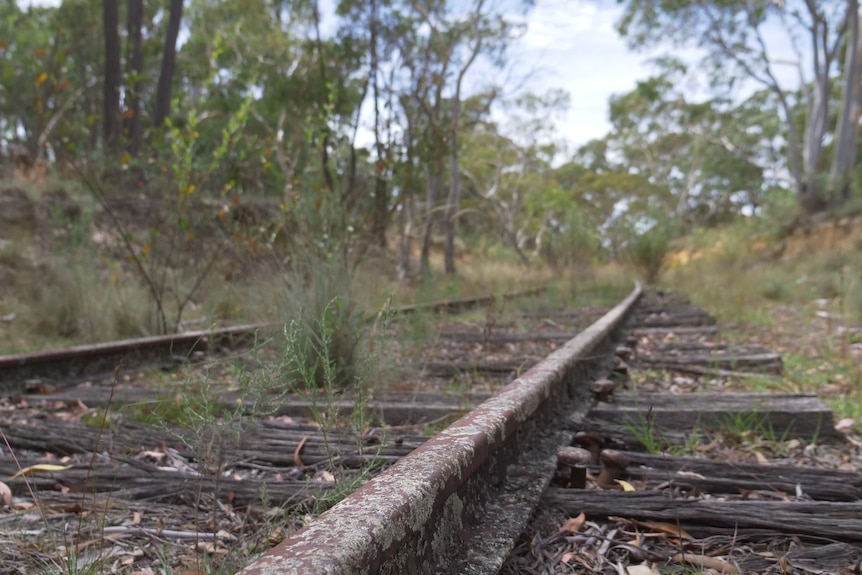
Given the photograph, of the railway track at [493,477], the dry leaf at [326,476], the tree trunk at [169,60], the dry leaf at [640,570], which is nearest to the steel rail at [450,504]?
the railway track at [493,477]

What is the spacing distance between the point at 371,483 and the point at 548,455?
0.86 meters

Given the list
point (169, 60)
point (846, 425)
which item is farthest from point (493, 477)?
point (169, 60)

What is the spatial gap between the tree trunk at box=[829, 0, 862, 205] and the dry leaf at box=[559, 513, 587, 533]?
19.1 metres

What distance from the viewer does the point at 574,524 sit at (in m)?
1.45

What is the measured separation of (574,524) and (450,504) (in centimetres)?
39

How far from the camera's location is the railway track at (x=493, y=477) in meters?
0.99

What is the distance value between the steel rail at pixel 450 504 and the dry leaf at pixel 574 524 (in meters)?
0.09

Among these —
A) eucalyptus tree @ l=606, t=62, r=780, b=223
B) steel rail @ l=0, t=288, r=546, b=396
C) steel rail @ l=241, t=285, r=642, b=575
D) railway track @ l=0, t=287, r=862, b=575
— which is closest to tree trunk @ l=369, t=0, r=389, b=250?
steel rail @ l=0, t=288, r=546, b=396

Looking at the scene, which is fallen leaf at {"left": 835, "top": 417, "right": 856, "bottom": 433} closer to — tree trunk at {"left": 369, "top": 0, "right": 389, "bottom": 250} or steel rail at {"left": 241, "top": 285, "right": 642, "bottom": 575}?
steel rail at {"left": 241, "top": 285, "right": 642, "bottom": 575}

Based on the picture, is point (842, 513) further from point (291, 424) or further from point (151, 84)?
point (151, 84)

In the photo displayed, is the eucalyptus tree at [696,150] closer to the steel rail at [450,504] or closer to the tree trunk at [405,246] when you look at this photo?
the tree trunk at [405,246]

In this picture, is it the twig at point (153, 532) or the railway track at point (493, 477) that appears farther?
the twig at point (153, 532)

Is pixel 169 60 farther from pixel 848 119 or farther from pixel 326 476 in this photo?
pixel 848 119

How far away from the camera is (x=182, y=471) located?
6.23 ft
